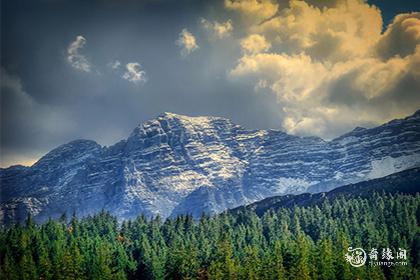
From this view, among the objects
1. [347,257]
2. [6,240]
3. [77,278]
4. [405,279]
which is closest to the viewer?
[77,278]

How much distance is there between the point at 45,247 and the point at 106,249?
20.7 metres

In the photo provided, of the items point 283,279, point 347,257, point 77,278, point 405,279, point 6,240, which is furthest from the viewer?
point 6,240

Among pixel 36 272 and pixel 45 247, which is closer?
pixel 36 272

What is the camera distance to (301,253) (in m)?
156

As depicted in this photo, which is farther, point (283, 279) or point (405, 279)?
point (405, 279)

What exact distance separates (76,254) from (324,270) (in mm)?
68426

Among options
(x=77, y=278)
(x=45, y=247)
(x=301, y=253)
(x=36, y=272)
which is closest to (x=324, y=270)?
(x=301, y=253)

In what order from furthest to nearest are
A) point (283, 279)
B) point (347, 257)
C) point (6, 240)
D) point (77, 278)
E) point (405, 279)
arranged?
point (6, 240) < point (405, 279) < point (347, 257) < point (77, 278) < point (283, 279)

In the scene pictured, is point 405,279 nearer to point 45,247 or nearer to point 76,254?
point 76,254

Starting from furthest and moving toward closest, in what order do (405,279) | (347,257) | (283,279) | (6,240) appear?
(6,240)
(405,279)
(347,257)
(283,279)

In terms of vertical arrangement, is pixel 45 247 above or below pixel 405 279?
above

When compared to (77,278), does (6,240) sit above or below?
above

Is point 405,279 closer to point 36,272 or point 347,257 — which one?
point 347,257

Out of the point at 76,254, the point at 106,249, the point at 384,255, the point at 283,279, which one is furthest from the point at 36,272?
the point at 384,255
